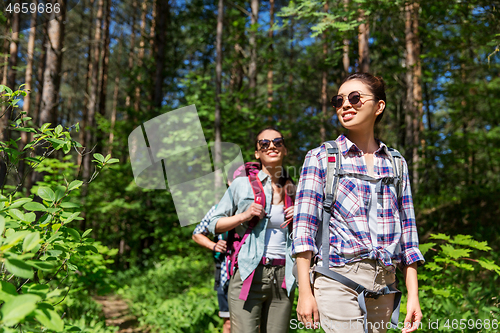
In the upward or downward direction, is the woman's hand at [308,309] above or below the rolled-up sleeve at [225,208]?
below

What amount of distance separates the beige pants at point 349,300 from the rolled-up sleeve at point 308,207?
17cm

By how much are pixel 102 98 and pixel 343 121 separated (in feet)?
37.4

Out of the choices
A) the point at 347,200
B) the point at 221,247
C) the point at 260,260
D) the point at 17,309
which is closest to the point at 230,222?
the point at 260,260

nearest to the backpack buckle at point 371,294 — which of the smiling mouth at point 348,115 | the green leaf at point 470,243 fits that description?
the smiling mouth at point 348,115

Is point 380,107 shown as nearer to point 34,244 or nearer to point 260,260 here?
point 260,260

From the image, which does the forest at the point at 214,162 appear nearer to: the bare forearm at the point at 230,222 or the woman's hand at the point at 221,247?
the bare forearm at the point at 230,222

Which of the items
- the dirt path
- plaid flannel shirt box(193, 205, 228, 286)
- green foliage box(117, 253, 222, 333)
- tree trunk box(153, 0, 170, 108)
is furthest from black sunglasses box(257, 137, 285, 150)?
tree trunk box(153, 0, 170, 108)

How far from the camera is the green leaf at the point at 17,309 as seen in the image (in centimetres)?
84

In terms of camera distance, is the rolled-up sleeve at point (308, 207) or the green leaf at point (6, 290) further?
the rolled-up sleeve at point (308, 207)

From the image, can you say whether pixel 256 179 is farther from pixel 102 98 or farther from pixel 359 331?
pixel 102 98

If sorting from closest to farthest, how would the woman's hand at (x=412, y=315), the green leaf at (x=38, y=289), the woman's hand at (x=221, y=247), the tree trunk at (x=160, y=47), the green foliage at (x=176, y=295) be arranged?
the green leaf at (x=38, y=289) → the woman's hand at (x=412, y=315) → the woman's hand at (x=221, y=247) → the green foliage at (x=176, y=295) → the tree trunk at (x=160, y=47)

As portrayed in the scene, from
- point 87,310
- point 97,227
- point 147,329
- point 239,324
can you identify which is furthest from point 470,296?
point 97,227

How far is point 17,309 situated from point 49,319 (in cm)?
16

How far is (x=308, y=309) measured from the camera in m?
1.52
